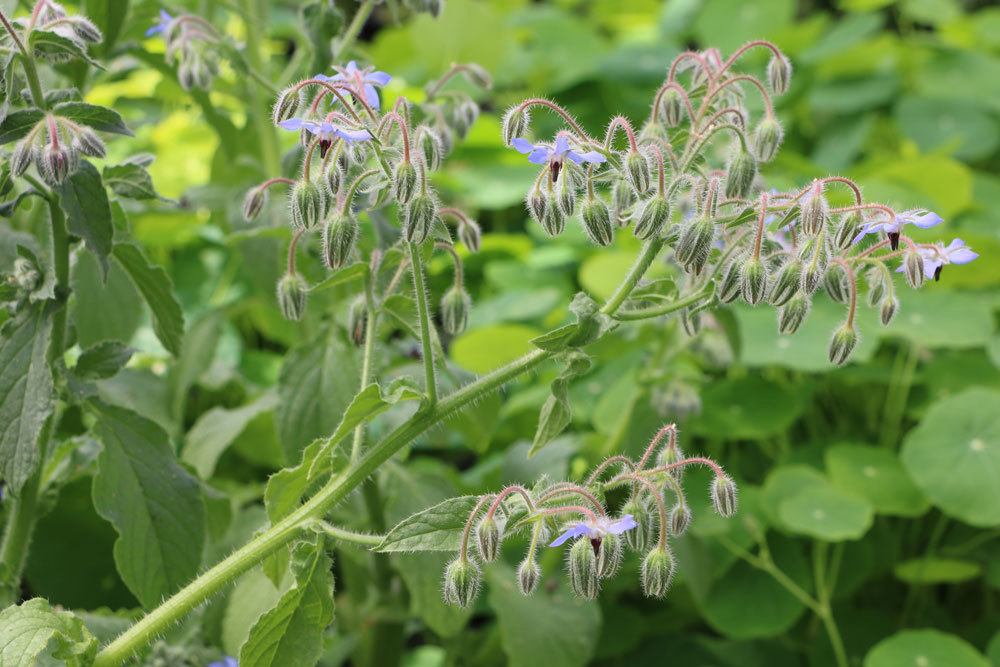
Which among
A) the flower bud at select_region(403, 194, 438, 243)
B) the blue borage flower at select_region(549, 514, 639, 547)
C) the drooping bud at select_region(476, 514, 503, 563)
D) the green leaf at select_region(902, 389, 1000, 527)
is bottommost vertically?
the green leaf at select_region(902, 389, 1000, 527)

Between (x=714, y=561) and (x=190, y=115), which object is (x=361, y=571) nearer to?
(x=714, y=561)

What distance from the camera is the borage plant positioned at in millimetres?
1120

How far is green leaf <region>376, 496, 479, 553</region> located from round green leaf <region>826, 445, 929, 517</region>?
1.12 meters

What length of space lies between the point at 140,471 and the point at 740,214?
731 millimetres

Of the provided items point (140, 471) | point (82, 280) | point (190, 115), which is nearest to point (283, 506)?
point (140, 471)

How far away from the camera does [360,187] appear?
1.32m

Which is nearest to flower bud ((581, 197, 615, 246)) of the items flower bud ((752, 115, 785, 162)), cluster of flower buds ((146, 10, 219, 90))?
flower bud ((752, 115, 785, 162))

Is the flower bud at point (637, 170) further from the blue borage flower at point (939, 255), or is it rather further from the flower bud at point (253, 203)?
the flower bud at point (253, 203)

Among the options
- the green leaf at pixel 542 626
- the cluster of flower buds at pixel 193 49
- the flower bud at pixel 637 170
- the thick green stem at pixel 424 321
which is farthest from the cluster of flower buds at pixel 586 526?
the cluster of flower buds at pixel 193 49

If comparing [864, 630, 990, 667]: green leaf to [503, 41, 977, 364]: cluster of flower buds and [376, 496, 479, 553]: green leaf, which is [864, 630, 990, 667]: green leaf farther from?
[376, 496, 479, 553]: green leaf

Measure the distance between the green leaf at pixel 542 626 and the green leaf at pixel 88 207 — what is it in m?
0.88

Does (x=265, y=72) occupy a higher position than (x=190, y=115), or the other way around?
(x=265, y=72)

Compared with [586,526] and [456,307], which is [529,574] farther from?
[456,307]

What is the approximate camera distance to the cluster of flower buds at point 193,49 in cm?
164
